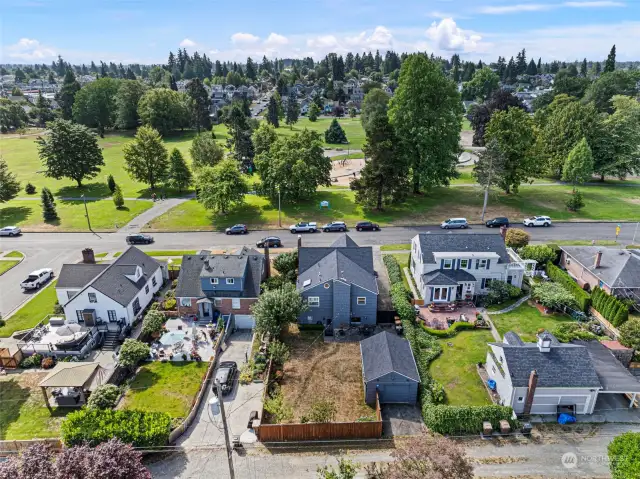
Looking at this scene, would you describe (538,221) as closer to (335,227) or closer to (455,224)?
(455,224)

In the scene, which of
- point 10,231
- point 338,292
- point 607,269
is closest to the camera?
point 338,292

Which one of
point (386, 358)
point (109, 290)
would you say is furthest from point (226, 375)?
point (109, 290)

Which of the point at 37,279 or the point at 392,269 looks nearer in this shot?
the point at 37,279

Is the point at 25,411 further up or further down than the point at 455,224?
further down

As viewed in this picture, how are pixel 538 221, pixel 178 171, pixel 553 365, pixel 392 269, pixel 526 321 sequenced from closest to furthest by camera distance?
pixel 553 365
pixel 526 321
pixel 392 269
pixel 538 221
pixel 178 171

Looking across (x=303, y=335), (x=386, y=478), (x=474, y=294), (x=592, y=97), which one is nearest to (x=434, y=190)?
(x=474, y=294)

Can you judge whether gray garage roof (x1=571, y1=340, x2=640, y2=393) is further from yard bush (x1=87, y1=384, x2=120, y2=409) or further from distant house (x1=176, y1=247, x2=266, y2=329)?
yard bush (x1=87, y1=384, x2=120, y2=409)
